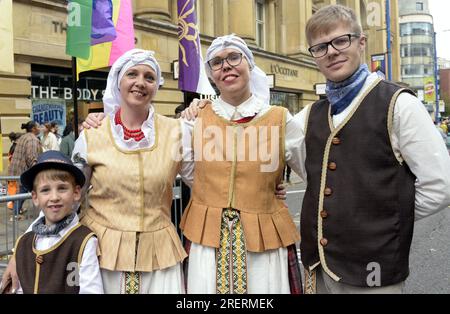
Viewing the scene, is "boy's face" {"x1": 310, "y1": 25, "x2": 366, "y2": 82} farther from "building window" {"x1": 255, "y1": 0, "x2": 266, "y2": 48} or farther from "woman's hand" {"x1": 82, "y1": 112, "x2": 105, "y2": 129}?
"building window" {"x1": 255, "y1": 0, "x2": 266, "y2": 48}

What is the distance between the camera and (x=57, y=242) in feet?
7.49

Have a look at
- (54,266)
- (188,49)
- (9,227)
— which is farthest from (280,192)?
(188,49)

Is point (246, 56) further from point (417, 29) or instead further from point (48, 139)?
point (417, 29)

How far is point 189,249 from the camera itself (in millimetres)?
2537

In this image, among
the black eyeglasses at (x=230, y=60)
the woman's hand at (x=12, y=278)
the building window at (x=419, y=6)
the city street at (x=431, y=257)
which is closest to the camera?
the woman's hand at (x=12, y=278)

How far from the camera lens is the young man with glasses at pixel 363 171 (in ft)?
6.68

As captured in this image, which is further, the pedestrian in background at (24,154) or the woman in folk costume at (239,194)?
the pedestrian in background at (24,154)

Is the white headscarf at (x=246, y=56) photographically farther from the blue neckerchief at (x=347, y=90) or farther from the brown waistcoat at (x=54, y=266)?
the brown waistcoat at (x=54, y=266)

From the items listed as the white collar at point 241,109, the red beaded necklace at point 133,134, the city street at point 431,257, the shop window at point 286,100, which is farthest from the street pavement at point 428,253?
the shop window at point 286,100

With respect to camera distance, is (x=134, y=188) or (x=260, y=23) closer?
(x=134, y=188)

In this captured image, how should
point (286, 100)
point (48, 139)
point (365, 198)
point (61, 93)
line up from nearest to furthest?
point (365, 198) → point (48, 139) → point (61, 93) → point (286, 100)

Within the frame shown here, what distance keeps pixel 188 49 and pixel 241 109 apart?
513cm

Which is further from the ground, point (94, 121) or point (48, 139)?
point (48, 139)

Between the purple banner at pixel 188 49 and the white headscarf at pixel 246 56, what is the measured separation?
4.12 m
